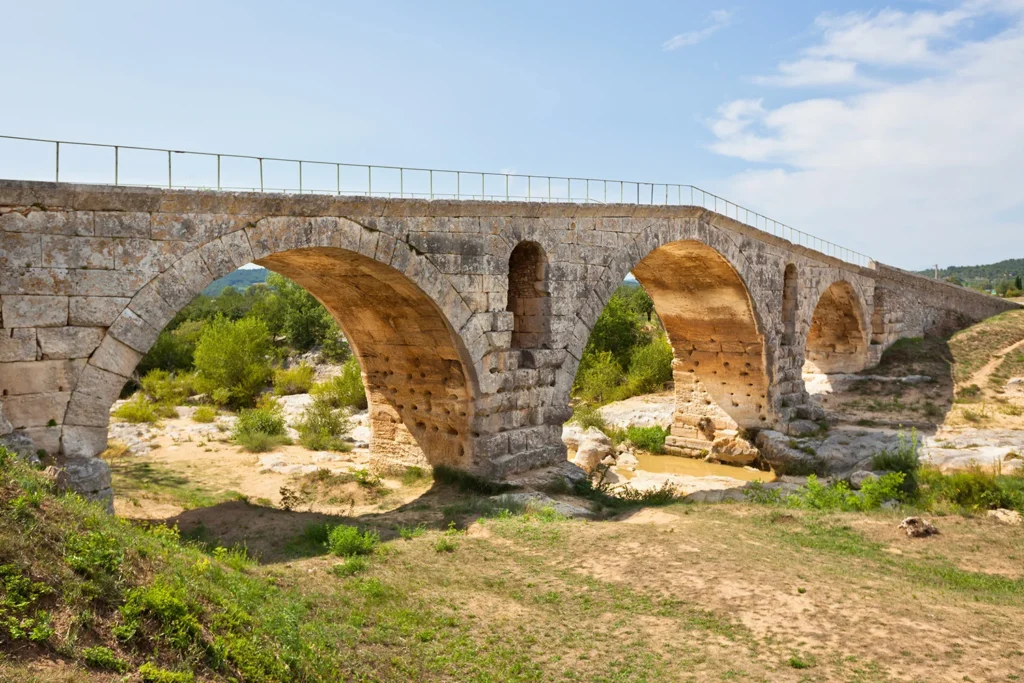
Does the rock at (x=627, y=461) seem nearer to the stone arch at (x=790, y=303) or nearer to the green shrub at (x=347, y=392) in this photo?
the stone arch at (x=790, y=303)

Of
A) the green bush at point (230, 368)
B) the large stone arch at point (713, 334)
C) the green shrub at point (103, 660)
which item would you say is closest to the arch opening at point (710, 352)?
the large stone arch at point (713, 334)

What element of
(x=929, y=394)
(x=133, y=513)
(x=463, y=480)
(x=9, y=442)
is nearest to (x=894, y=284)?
(x=929, y=394)

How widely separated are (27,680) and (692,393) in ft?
62.0

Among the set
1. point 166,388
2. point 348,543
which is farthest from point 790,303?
point 166,388

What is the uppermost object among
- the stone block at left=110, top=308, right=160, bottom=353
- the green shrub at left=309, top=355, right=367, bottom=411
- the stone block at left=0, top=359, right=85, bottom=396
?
the stone block at left=110, top=308, right=160, bottom=353

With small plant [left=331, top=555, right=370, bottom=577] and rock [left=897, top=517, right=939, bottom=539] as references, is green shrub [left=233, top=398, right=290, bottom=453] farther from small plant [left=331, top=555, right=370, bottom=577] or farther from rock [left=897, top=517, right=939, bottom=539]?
rock [left=897, top=517, right=939, bottom=539]

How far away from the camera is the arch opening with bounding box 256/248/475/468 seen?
1177 centimetres

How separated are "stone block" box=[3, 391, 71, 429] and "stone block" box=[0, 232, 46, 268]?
1.38m

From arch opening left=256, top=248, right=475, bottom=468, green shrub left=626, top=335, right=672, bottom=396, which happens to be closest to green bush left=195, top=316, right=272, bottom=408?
arch opening left=256, top=248, right=475, bottom=468

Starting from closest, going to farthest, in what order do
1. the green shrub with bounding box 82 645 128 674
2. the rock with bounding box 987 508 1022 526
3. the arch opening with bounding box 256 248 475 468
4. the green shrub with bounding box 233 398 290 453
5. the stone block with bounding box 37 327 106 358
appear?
1. the green shrub with bounding box 82 645 128 674
2. the stone block with bounding box 37 327 106 358
3. the rock with bounding box 987 508 1022 526
4. the arch opening with bounding box 256 248 475 468
5. the green shrub with bounding box 233 398 290 453

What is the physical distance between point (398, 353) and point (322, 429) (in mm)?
5618

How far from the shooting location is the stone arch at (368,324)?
8.55 m

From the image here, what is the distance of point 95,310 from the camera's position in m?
8.36

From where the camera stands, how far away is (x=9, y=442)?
7766 millimetres
